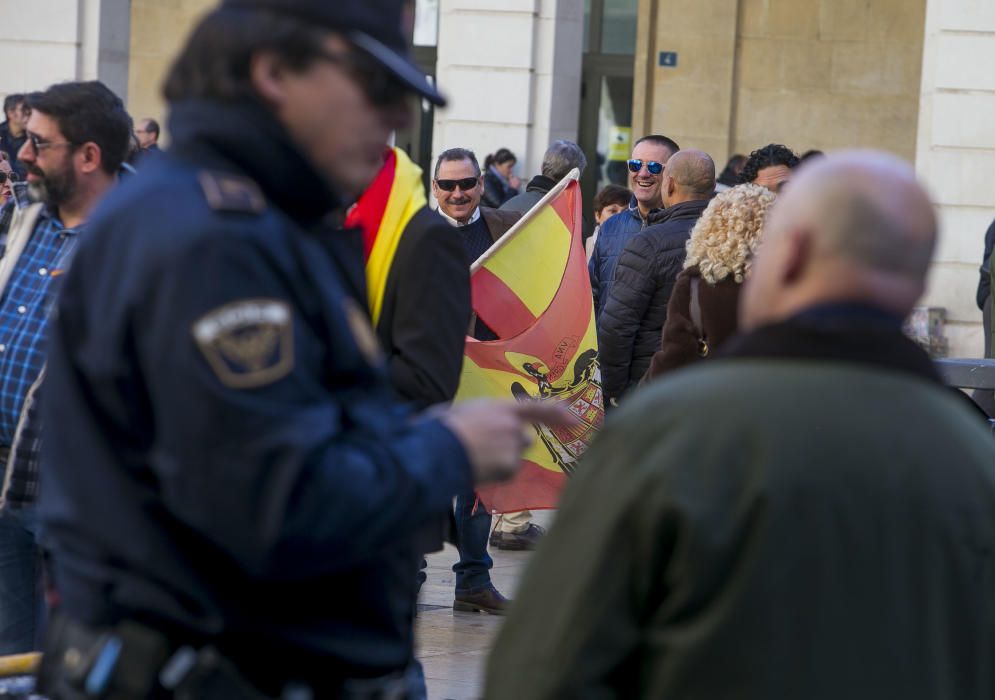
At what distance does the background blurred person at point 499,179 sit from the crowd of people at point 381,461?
10.8m

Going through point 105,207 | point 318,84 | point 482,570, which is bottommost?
point 482,570

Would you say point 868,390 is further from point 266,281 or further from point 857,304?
point 266,281

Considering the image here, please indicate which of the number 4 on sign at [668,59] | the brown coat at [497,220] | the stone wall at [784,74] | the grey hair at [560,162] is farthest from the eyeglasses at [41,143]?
the number 4 on sign at [668,59]

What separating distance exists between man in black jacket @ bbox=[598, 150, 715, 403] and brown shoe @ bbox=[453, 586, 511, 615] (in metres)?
1.00

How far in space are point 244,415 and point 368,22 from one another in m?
0.55

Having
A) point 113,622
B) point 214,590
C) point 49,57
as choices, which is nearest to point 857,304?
point 214,590

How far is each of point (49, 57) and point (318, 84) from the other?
12928 millimetres

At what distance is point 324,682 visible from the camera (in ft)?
7.29

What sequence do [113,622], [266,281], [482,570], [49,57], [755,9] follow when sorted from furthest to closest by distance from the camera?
[755,9] → [49,57] → [482,570] → [113,622] → [266,281]

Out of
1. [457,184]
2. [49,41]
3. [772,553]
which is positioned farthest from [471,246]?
[49,41]

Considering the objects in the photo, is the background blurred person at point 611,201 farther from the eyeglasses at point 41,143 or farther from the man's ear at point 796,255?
the man's ear at point 796,255

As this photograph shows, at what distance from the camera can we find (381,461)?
2.10 m

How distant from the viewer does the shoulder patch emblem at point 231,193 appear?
2.06m

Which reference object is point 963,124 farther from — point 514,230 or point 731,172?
point 514,230
